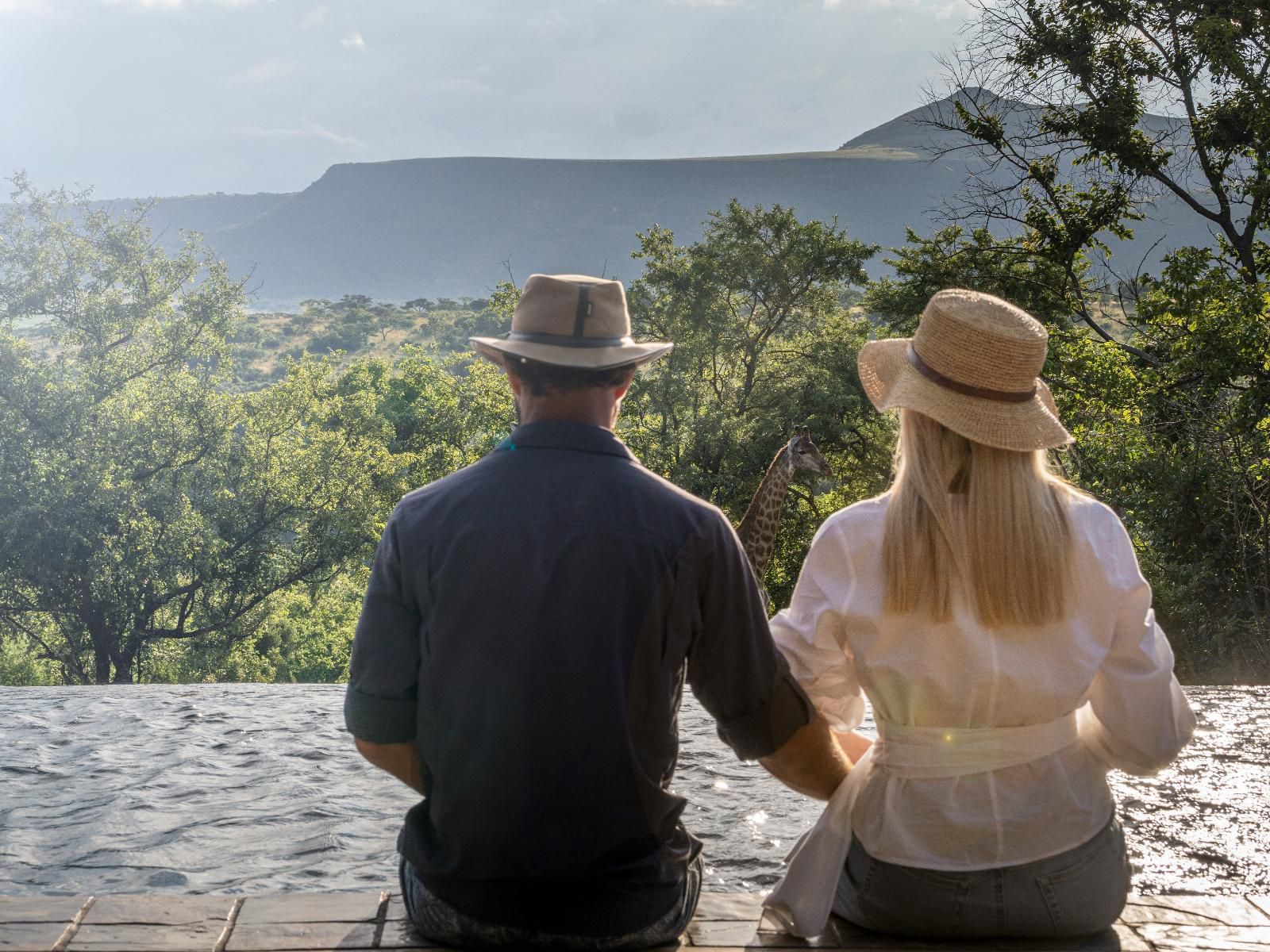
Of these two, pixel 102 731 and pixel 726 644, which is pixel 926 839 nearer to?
pixel 726 644

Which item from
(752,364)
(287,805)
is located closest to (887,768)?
(287,805)

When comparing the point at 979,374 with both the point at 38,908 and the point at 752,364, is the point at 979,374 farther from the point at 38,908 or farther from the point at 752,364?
the point at 752,364

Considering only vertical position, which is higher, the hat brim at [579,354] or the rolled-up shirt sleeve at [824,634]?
the hat brim at [579,354]

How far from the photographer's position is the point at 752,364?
86.2 ft

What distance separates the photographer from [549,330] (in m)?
2.48

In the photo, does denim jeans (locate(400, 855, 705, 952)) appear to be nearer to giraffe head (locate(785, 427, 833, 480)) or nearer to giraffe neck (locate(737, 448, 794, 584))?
giraffe neck (locate(737, 448, 794, 584))

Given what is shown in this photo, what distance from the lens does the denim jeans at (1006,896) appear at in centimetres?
243

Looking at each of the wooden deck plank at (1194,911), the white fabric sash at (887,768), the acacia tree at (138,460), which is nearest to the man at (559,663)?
the white fabric sash at (887,768)

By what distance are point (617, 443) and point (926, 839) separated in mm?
1035

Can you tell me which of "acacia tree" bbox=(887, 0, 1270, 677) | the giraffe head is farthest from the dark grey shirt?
"acacia tree" bbox=(887, 0, 1270, 677)

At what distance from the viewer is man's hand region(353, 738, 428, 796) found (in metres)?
2.47

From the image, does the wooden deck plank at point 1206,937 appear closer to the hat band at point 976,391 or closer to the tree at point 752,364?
the hat band at point 976,391

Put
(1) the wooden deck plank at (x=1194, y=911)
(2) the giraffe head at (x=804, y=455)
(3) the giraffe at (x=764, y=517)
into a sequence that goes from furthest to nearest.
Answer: (2) the giraffe head at (x=804, y=455), (3) the giraffe at (x=764, y=517), (1) the wooden deck plank at (x=1194, y=911)

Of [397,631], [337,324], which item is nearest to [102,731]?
[397,631]
